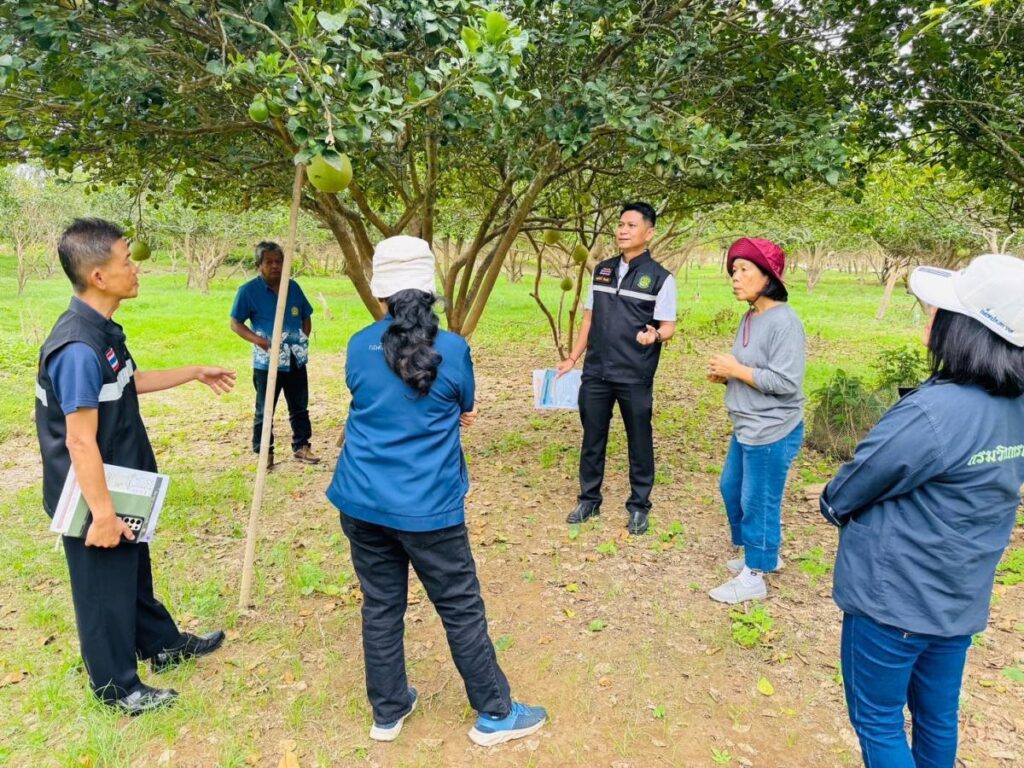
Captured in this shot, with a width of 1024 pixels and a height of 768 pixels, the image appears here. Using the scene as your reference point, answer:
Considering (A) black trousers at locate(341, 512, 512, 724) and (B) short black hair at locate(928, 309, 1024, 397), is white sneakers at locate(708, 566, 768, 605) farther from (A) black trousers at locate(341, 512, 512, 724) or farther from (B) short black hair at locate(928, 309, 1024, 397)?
(B) short black hair at locate(928, 309, 1024, 397)

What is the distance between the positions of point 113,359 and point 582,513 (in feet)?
10.1

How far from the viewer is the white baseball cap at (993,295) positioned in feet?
5.13

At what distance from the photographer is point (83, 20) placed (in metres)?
2.63

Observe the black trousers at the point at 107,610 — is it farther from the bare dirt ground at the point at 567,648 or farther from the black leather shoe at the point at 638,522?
the black leather shoe at the point at 638,522

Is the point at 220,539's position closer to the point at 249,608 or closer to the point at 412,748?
the point at 249,608

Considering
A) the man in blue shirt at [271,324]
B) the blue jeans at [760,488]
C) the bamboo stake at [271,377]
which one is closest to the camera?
the bamboo stake at [271,377]

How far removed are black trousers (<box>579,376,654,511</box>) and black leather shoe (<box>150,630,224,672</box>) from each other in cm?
247

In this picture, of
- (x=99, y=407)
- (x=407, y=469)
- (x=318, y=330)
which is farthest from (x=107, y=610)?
(x=318, y=330)

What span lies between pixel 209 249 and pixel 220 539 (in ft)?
82.0

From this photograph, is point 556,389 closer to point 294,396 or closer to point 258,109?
point 294,396

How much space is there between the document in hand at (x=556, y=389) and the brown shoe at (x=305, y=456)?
94.5 inches

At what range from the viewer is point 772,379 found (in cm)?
319

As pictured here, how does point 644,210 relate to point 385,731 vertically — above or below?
above

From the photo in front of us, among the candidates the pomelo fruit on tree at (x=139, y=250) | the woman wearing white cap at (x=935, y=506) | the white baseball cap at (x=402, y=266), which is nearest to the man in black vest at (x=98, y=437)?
the white baseball cap at (x=402, y=266)
